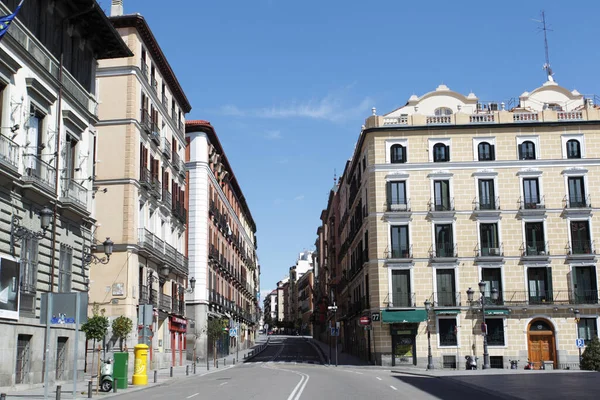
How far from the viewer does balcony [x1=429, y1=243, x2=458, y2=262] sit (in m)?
52.3

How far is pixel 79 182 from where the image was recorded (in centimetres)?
2903

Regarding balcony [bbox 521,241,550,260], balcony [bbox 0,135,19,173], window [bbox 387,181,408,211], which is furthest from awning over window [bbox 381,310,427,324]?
balcony [bbox 0,135,19,173]

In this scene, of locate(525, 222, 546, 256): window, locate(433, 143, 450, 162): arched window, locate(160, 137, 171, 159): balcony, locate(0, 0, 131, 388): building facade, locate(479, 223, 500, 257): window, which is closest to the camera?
locate(0, 0, 131, 388): building facade

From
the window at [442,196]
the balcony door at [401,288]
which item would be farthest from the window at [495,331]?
the window at [442,196]

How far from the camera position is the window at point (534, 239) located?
52406 mm

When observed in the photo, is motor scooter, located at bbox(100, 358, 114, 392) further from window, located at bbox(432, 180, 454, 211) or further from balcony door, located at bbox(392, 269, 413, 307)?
window, located at bbox(432, 180, 454, 211)

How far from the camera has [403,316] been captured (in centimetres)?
5122

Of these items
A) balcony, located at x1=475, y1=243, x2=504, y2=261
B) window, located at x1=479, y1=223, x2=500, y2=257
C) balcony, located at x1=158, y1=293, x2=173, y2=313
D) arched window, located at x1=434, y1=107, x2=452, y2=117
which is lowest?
balcony, located at x1=158, y1=293, x2=173, y2=313

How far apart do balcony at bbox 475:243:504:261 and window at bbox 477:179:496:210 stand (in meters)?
2.99

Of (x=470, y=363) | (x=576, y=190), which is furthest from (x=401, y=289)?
(x=576, y=190)

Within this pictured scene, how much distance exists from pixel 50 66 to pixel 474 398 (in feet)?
62.1

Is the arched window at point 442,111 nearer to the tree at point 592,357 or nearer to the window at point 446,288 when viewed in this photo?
the window at point 446,288

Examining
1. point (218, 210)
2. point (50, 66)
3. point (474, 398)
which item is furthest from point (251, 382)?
point (218, 210)

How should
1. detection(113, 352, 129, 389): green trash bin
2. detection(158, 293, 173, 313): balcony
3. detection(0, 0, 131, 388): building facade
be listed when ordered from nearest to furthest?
detection(0, 0, 131, 388): building facade
detection(113, 352, 129, 389): green trash bin
detection(158, 293, 173, 313): balcony
